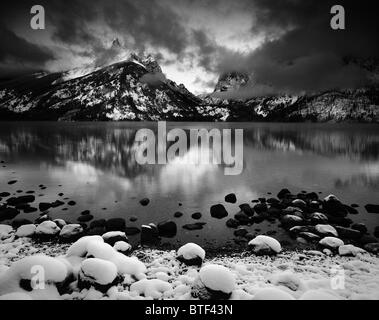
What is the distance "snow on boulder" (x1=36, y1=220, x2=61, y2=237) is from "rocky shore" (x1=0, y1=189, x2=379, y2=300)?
0.05m

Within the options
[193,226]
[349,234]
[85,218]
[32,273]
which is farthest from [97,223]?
[349,234]

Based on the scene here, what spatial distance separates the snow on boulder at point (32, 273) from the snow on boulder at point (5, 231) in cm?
574

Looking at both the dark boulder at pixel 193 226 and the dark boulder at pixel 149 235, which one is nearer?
the dark boulder at pixel 149 235

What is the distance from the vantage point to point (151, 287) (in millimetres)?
→ 9180

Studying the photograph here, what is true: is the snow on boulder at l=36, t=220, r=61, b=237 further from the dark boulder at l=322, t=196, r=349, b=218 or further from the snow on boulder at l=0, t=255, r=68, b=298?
the dark boulder at l=322, t=196, r=349, b=218

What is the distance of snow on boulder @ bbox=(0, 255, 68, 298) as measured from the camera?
8414 mm

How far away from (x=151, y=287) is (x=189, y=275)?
1.69 meters

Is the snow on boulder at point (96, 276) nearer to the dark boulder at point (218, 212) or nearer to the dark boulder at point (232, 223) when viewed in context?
the dark boulder at point (232, 223)

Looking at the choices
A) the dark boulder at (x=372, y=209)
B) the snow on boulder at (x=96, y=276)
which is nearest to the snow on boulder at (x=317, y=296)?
the snow on boulder at (x=96, y=276)

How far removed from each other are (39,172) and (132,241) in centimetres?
2390

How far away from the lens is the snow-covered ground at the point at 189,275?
866cm
